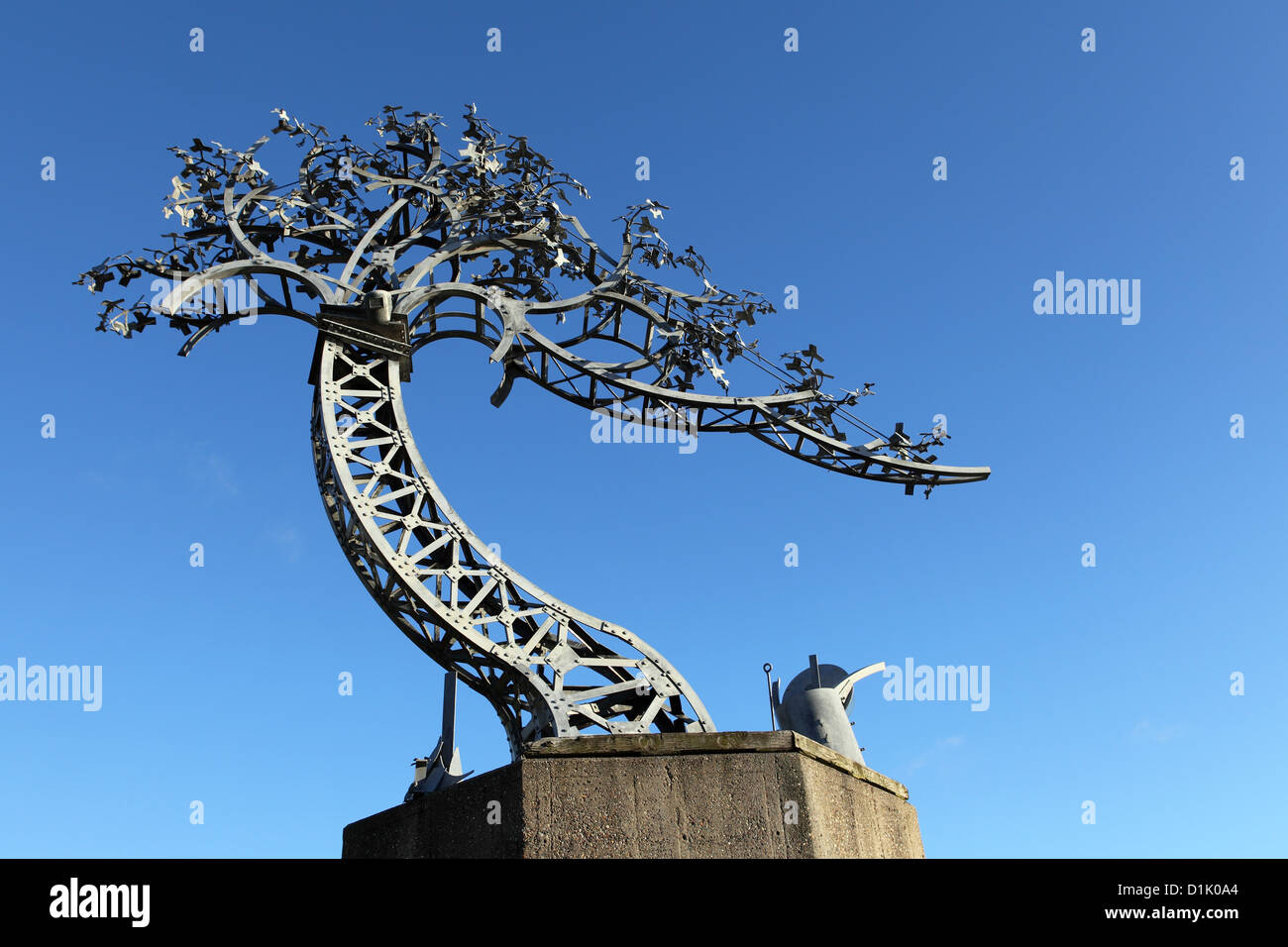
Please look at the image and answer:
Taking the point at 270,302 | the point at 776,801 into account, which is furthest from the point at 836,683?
the point at 270,302

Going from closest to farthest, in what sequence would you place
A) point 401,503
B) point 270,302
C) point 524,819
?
point 524,819 → point 401,503 → point 270,302

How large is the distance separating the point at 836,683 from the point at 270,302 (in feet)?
24.4

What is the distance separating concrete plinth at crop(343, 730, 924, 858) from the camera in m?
8.50

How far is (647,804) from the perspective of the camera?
8695 mm

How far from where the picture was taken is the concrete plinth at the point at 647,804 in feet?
27.9
